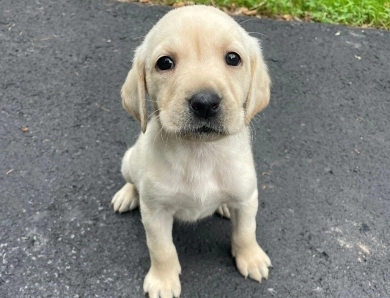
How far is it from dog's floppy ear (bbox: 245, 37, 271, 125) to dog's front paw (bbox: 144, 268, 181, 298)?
3.93 feet

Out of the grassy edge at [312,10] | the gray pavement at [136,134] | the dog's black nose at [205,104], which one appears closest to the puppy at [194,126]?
the dog's black nose at [205,104]

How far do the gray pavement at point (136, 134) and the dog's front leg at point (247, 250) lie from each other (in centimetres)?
9

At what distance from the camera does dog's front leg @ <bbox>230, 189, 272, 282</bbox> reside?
326cm

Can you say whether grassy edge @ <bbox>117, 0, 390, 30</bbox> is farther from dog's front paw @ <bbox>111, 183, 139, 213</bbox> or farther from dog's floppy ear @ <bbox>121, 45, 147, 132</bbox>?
dog's floppy ear @ <bbox>121, 45, 147, 132</bbox>

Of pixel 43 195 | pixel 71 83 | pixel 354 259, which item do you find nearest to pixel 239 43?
pixel 354 259

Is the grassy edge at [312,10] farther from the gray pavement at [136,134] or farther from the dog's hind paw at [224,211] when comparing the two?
the dog's hind paw at [224,211]

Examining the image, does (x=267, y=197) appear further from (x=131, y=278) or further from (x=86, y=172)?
(x=86, y=172)

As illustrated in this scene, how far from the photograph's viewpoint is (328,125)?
4.67 meters

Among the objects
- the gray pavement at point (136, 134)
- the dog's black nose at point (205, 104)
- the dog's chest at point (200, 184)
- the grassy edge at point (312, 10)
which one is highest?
the dog's black nose at point (205, 104)

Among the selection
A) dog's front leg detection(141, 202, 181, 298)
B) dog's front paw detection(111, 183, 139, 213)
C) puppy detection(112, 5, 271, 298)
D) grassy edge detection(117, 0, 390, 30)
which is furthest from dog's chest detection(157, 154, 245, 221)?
grassy edge detection(117, 0, 390, 30)

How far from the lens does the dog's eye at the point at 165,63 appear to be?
2670 mm

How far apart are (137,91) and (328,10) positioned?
13.4 ft

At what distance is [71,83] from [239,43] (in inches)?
108

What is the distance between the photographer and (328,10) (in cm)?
614
